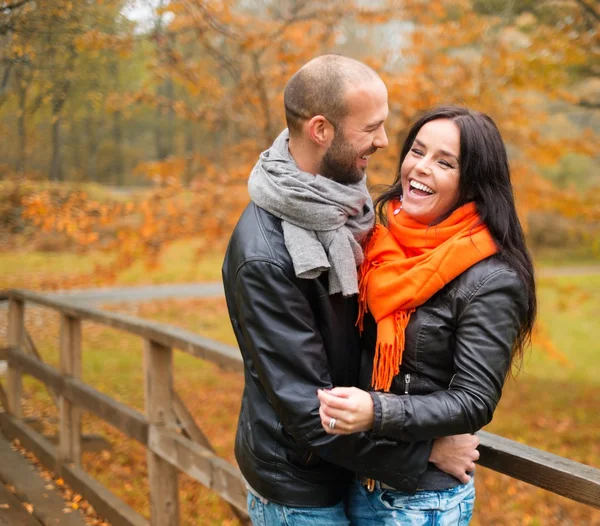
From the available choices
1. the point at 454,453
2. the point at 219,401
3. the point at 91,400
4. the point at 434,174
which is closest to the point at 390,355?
the point at 454,453

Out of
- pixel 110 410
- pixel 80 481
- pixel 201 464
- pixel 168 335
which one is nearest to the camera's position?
pixel 201 464

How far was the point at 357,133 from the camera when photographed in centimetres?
174

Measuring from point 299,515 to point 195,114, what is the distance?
192 inches

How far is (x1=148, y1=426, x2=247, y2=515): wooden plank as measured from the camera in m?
2.57

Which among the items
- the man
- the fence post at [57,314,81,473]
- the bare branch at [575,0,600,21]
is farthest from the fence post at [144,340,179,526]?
the bare branch at [575,0,600,21]

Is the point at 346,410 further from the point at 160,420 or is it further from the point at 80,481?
the point at 80,481

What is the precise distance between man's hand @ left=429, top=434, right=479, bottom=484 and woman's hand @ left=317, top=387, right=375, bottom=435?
9.4 inches

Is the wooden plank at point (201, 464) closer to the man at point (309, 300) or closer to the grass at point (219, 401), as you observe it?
the man at point (309, 300)

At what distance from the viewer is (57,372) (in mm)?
3988

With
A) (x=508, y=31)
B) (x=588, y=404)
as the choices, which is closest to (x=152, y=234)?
(x=508, y=31)

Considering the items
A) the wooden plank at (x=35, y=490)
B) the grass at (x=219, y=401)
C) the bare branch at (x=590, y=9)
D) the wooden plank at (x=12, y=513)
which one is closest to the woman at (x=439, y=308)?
the grass at (x=219, y=401)

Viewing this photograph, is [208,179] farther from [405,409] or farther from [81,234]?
[405,409]

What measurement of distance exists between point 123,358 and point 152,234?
415 cm

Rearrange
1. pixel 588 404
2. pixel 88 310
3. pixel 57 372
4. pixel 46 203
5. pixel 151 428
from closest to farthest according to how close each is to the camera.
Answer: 1. pixel 151 428
2. pixel 88 310
3. pixel 57 372
4. pixel 46 203
5. pixel 588 404
